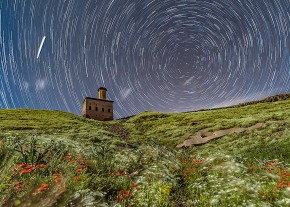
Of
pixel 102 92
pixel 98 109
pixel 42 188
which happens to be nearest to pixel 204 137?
pixel 42 188

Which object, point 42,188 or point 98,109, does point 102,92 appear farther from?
point 42,188

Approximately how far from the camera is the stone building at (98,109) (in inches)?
3255

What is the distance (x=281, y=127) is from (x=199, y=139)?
7549 millimetres

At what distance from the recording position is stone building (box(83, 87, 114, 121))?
3255 inches

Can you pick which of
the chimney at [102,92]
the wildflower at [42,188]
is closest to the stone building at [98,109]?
the chimney at [102,92]

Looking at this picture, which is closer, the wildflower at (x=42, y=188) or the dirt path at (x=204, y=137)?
the wildflower at (x=42, y=188)

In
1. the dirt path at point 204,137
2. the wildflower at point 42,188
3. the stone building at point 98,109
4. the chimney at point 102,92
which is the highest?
the chimney at point 102,92

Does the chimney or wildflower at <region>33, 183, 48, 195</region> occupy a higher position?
the chimney

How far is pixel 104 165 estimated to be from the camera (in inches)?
379

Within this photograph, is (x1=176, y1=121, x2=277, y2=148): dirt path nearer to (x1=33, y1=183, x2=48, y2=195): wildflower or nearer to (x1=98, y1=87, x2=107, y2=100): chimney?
(x1=33, y1=183, x2=48, y2=195): wildflower

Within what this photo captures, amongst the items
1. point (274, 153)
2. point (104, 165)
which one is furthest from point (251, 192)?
point (274, 153)

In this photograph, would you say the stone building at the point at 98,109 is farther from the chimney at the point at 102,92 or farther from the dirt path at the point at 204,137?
the dirt path at the point at 204,137

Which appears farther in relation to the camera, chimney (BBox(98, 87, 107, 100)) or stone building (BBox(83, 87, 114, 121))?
chimney (BBox(98, 87, 107, 100))

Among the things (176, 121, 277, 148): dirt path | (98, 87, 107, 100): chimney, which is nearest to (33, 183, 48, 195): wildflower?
(176, 121, 277, 148): dirt path
